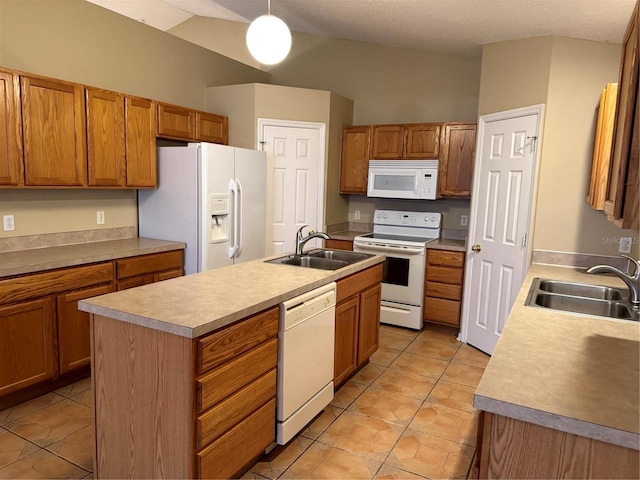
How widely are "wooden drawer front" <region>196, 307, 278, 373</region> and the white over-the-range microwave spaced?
2869mm

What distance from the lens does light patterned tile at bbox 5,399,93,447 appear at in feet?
8.06

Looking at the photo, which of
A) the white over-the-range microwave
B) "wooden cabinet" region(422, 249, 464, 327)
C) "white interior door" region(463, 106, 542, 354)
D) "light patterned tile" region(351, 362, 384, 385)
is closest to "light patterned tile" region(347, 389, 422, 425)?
"light patterned tile" region(351, 362, 384, 385)

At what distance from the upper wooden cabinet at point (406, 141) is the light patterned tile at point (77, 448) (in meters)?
3.70

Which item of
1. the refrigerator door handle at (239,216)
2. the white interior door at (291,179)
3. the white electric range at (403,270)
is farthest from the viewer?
the white interior door at (291,179)

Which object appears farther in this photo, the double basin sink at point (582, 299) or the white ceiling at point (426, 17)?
the white ceiling at point (426, 17)

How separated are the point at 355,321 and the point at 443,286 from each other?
1.58m

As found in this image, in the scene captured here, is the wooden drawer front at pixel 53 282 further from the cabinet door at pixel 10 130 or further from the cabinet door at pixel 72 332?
the cabinet door at pixel 10 130

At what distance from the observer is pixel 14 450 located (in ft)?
7.61

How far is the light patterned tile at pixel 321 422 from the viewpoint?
2.56 m

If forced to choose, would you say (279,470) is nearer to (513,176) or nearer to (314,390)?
(314,390)

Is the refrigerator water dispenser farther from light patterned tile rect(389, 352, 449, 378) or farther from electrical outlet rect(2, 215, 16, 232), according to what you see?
light patterned tile rect(389, 352, 449, 378)

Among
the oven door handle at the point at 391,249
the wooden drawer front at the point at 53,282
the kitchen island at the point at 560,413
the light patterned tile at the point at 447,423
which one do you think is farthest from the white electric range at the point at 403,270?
the kitchen island at the point at 560,413

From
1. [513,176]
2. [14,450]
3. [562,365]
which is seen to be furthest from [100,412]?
[513,176]

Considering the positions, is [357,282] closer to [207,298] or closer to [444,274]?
[207,298]
